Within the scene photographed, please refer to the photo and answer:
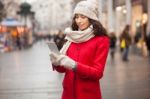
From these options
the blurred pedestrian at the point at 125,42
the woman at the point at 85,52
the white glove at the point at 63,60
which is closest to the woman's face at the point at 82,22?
the woman at the point at 85,52

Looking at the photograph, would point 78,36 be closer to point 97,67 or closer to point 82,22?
point 82,22

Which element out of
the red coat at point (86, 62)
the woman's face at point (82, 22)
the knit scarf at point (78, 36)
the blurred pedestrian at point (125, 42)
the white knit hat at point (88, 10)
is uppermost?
the white knit hat at point (88, 10)

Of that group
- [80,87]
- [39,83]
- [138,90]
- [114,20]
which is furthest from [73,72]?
[114,20]

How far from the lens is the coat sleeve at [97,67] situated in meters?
4.75

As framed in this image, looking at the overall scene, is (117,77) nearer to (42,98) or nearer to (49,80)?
(49,80)

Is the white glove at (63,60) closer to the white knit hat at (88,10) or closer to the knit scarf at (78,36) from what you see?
the knit scarf at (78,36)

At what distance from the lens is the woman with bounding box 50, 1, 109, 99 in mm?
4902

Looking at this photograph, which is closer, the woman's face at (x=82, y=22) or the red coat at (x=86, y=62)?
the red coat at (x=86, y=62)

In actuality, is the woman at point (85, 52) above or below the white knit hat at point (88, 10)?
below

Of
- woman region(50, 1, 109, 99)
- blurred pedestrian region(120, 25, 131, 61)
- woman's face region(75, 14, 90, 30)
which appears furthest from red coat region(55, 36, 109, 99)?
blurred pedestrian region(120, 25, 131, 61)

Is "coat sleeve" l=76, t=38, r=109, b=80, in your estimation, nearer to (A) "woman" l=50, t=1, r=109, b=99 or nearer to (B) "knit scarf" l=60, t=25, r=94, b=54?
(A) "woman" l=50, t=1, r=109, b=99

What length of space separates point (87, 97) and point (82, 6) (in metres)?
0.88

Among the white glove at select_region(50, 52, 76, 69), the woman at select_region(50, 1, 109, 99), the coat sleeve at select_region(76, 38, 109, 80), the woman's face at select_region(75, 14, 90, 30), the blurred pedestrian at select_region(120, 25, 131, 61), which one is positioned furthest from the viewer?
the blurred pedestrian at select_region(120, 25, 131, 61)

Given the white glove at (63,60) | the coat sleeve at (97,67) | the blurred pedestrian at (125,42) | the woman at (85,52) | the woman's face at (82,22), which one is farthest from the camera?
the blurred pedestrian at (125,42)
